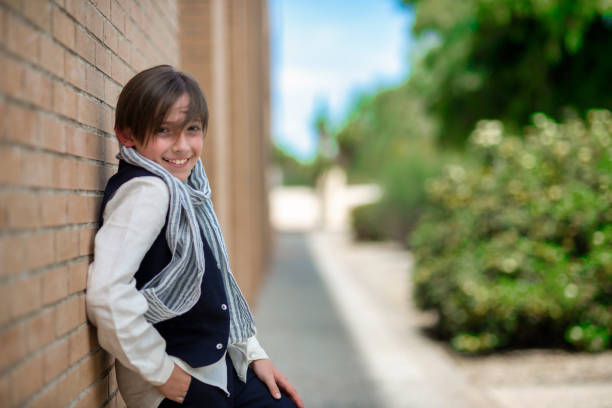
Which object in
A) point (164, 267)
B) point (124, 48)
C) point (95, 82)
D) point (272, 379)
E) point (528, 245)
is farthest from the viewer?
point (528, 245)

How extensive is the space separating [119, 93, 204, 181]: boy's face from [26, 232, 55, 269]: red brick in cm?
40

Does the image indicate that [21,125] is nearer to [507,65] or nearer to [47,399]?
[47,399]

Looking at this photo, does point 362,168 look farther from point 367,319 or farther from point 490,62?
point 367,319

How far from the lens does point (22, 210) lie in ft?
4.16

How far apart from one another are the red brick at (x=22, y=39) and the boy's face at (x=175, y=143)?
42 cm

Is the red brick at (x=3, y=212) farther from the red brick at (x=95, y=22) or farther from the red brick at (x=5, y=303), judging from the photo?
the red brick at (x=95, y=22)

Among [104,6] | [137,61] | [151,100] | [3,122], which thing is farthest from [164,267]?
[137,61]

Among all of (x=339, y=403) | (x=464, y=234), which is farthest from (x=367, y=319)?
(x=339, y=403)

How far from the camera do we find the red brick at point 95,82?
177 cm

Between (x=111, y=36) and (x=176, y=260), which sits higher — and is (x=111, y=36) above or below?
above

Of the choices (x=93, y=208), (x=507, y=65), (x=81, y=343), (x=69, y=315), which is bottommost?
(x=81, y=343)

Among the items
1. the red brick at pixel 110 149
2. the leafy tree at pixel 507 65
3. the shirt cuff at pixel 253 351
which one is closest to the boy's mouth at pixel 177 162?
the red brick at pixel 110 149

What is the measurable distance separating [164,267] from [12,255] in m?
0.46

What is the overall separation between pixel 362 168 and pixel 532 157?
29778mm
